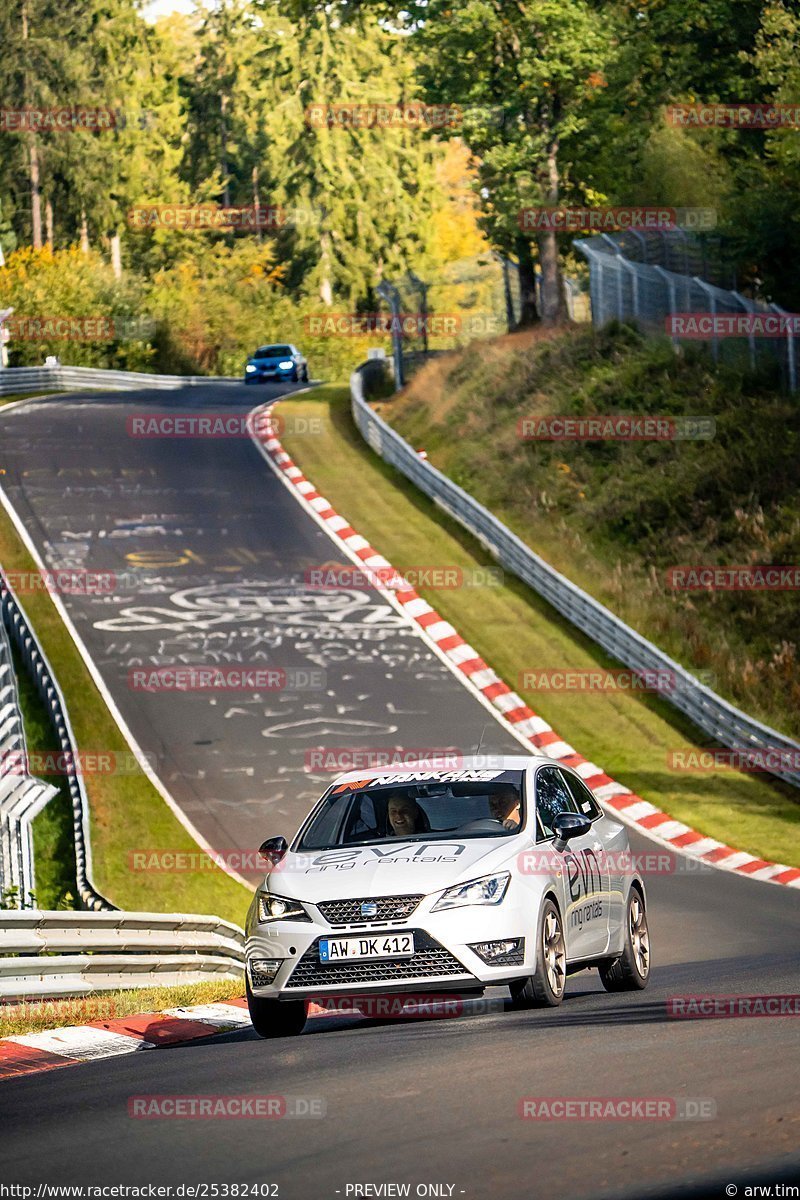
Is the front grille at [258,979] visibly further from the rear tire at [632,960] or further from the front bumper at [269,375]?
the front bumper at [269,375]

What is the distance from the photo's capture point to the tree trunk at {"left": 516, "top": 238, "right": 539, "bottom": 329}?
51656 millimetres

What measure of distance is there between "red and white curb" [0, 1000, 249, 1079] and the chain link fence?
27748mm

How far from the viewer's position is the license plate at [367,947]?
999 cm

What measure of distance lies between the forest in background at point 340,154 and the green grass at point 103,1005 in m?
31.5

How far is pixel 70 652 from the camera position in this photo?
92.9 feet

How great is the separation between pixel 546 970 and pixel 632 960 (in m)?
1.68

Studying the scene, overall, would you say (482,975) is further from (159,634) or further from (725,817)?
(159,634)

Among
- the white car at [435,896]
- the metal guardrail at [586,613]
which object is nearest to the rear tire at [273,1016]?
the white car at [435,896]

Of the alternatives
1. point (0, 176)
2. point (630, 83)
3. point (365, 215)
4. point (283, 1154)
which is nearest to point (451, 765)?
point (283, 1154)

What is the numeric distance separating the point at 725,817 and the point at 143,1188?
58.7ft

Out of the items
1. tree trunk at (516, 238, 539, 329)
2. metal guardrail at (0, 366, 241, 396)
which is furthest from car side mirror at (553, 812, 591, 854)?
metal guardrail at (0, 366, 241, 396)

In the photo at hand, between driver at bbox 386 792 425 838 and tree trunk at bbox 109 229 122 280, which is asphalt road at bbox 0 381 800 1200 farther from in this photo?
tree trunk at bbox 109 229 122 280

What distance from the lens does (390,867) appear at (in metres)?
10.3

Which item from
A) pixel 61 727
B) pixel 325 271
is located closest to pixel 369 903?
pixel 61 727
